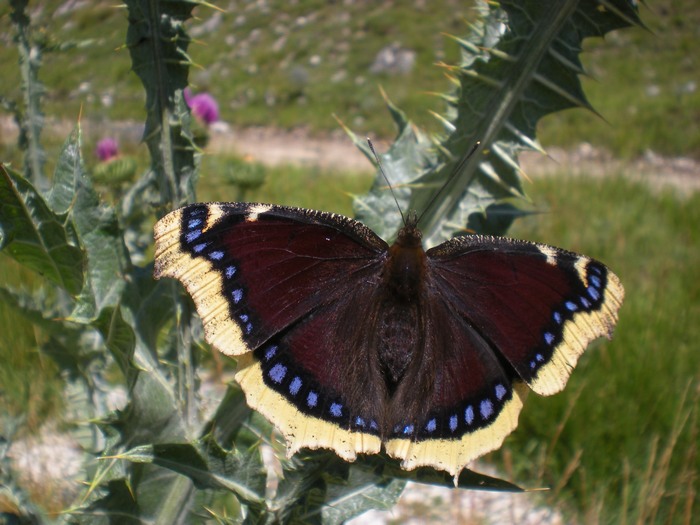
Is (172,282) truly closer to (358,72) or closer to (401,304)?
(401,304)

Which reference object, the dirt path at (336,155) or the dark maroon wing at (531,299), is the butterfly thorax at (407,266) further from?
the dirt path at (336,155)

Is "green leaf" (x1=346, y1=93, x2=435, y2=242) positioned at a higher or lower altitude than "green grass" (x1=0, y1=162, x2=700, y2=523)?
higher

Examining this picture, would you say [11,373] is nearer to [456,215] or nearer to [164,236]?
[164,236]

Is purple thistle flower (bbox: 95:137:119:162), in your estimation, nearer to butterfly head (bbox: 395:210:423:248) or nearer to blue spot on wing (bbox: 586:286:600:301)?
butterfly head (bbox: 395:210:423:248)

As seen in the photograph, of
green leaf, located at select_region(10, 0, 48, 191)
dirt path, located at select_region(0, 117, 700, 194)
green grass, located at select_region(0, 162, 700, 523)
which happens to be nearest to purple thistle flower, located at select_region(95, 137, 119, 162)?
green grass, located at select_region(0, 162, 700, 523)

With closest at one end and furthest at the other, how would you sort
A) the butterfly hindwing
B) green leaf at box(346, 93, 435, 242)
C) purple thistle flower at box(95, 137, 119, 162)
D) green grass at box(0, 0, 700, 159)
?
the butterfly hindwing → green leaf at box(346, 93, 435, 242) → purple thistle flower at box(95, 137, 119, 162) → green grass at box(0, 0, 700, 159)

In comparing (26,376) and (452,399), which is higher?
(452,399)

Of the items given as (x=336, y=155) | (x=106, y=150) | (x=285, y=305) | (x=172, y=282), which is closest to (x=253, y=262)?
(x=285, y=305)
